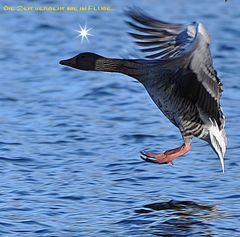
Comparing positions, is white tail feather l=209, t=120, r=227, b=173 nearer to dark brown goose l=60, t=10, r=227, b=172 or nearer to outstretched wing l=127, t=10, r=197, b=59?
dark brown goose l=60, t=10, r=227, b=172

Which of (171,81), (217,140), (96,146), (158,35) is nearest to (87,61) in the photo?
(158,35)

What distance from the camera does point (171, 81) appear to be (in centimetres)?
866

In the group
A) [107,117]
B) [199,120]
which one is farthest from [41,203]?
[107,117]

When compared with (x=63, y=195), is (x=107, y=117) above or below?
above

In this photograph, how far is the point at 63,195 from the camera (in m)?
9.09

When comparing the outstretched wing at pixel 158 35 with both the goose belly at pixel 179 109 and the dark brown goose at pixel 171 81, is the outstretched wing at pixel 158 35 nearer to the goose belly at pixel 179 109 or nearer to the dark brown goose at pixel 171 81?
the dark brown goose at pixel 171 81

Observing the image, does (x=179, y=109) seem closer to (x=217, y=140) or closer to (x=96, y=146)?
(x=217, y=140)

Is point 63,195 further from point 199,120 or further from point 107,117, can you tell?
point 107,117

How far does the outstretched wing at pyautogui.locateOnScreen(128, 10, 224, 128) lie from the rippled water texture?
94cm

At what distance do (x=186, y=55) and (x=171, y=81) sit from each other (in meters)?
0.67

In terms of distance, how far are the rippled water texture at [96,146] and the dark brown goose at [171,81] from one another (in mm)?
527

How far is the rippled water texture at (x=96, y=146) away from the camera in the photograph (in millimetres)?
8508

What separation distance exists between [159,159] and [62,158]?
1.72m

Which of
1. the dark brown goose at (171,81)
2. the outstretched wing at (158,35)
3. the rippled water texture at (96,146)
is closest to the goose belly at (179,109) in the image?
the dark brown goose at (171,81)
